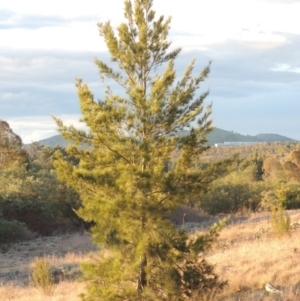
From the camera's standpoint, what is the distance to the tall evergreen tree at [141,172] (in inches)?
335

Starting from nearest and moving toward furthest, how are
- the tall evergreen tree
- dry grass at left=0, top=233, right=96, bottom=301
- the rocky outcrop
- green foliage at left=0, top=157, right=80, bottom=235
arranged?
the tall evergreen tree < dry grass at left=0, top=233, right=96, bottom=301 < green foliage at left=0, top=157, right=80, bottom=235 < the rocky outcrop

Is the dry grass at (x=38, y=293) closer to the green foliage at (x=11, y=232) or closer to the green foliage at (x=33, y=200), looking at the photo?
the green foliage at (x=11, y=232)

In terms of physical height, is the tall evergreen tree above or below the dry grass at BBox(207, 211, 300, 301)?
above

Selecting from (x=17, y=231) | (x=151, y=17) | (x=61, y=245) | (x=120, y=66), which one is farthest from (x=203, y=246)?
(x=17, y=231)

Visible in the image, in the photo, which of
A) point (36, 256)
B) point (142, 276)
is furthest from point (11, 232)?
point (142, 276)

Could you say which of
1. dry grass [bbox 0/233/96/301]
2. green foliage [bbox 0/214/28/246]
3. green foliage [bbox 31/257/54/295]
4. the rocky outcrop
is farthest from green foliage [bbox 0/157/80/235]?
green foliage [bbox 31/257/54/295]

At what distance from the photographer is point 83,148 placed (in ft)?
29.8

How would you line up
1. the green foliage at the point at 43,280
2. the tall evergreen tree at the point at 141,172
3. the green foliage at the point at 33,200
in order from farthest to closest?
the green foliage at the point at 33,200 → the green foliage at the point at 43,280 → the tall evergreen tree at the point at 141,172

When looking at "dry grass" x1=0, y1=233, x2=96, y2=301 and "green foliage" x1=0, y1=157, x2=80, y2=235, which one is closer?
"dry grass" x1=0, y1=233, x2=96, y2=301

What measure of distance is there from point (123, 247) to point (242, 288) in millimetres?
3102

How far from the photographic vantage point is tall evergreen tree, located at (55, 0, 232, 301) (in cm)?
851

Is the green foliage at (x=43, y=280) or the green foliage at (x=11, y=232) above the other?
the green foliage at (x=43, y=280)

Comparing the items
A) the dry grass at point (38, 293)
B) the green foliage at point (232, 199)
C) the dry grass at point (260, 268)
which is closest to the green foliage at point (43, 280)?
the dry grass at point (38, 293)

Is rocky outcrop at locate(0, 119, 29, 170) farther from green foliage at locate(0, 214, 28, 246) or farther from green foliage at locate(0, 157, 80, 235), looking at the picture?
green foliage at locate(0, 214, 28, 246)
